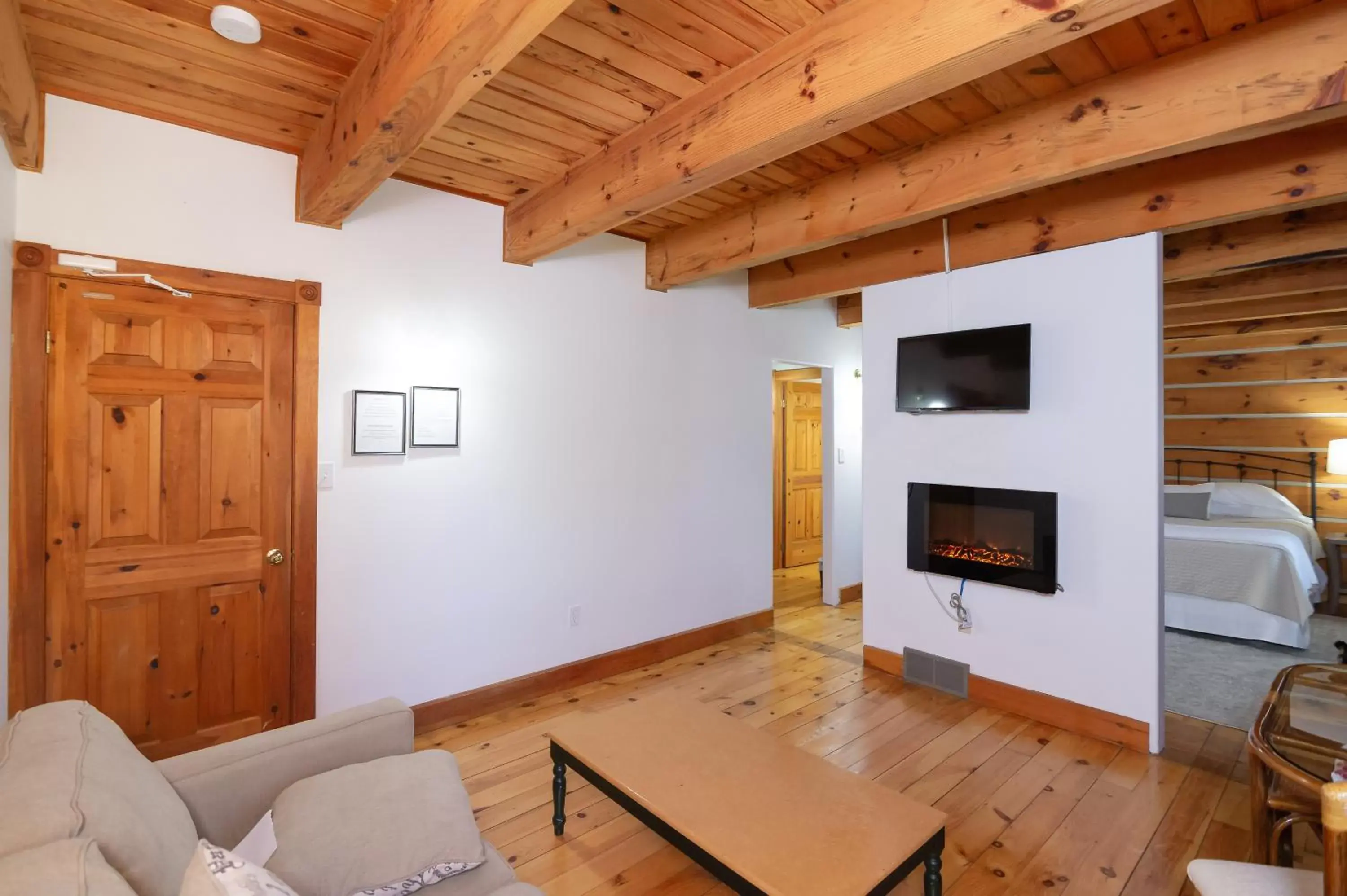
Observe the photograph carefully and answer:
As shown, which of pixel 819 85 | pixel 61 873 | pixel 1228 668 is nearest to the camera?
pixel 61 873

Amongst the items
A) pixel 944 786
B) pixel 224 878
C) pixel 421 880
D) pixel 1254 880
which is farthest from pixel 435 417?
pixel 1254 880

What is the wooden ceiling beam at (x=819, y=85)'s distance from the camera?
1.49m

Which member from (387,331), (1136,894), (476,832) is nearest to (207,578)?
(387,331)

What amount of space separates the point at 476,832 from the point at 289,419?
207 cm

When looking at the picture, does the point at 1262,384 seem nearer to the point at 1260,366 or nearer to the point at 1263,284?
the point at 1260,366

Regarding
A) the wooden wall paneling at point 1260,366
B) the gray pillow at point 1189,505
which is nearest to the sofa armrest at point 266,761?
the gray pillow at point 1189,505

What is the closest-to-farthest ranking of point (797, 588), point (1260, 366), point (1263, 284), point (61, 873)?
point (61, 873) → point (1263, 284) → point (1260, 366) → point (797, 588)

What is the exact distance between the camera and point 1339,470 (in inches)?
199

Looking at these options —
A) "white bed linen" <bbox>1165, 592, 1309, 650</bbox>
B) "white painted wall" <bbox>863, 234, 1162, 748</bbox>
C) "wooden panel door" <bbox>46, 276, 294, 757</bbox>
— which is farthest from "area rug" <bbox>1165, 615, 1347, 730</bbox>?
"wooden panel door" <bbox>46, 276, 294, 757</bbox>

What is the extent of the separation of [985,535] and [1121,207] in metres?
1.71

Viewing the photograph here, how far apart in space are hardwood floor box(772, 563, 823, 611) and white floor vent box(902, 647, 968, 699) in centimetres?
144

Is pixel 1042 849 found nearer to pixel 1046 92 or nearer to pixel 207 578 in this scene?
pixel 1046 92

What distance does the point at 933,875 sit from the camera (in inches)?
66.1

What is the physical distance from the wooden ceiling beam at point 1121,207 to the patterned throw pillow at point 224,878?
3748mm
